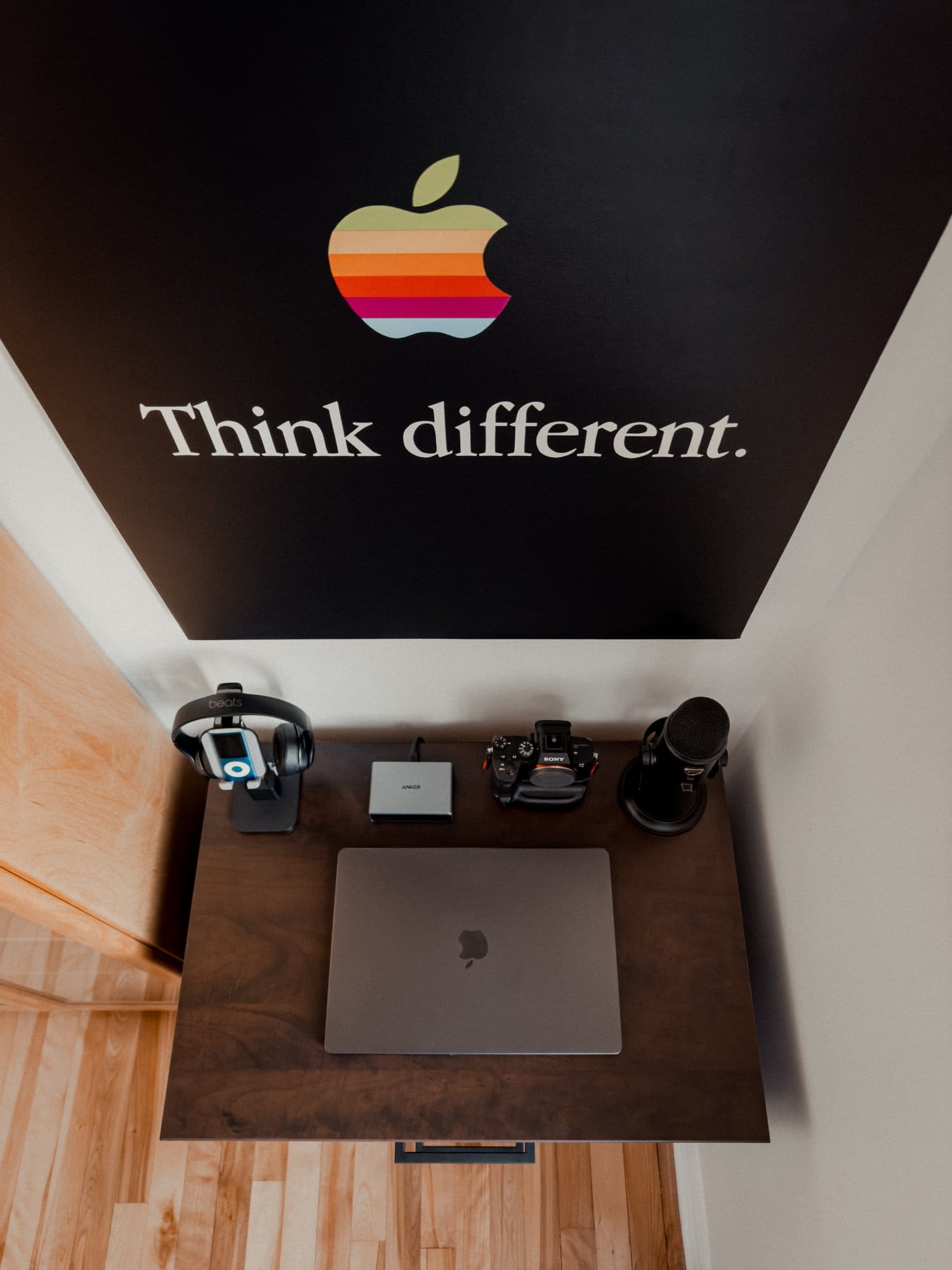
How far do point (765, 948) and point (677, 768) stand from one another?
40 centimetres

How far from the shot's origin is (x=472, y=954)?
119 cm

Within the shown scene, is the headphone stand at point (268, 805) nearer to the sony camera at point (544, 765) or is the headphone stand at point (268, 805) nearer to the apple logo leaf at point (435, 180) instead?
the sony camera at point (544, 765)

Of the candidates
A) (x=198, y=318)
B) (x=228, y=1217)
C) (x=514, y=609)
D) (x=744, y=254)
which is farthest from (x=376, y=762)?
(x=228, y=1217)

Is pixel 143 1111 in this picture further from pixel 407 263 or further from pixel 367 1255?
pixel 407 263

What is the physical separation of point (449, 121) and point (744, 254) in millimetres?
271

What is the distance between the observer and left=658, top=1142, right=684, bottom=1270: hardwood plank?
5.65 feet

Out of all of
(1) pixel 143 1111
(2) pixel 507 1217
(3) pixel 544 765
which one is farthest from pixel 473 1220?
(3) pixel 544 765

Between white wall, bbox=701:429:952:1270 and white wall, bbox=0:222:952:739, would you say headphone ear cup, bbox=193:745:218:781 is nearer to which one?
white wall, bbox=0:222:952:739

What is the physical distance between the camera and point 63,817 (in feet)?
3.46

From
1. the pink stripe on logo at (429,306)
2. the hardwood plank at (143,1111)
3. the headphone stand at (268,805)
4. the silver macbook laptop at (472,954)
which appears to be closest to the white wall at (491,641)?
the headphone stand at (268,805)

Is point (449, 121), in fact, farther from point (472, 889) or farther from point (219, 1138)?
point (219, 1138)

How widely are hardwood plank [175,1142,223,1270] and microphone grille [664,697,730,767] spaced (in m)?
1.60

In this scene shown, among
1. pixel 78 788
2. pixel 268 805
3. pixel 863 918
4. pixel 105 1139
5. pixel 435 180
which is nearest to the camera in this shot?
pixel 435 180

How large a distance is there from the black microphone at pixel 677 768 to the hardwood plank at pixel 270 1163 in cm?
131
